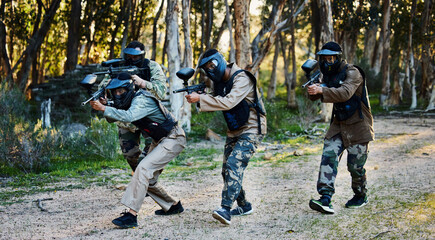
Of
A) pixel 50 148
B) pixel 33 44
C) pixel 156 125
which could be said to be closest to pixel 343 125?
pixel 156 125

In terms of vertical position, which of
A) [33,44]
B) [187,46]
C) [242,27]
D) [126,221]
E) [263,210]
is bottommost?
[263,210]

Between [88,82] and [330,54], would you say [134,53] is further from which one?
[330,54]

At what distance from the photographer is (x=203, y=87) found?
574 cm

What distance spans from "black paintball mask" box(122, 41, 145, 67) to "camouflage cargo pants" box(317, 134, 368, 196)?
2711 millimetres

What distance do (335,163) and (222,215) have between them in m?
1.56

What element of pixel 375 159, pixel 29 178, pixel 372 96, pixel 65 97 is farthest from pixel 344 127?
pixel 372 96

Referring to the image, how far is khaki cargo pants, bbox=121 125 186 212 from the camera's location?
543cm

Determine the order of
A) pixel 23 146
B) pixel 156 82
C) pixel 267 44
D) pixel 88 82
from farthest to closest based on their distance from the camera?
pixel 267 44 < pixel 23 146 < pixel 156 82 < pixel 88 82

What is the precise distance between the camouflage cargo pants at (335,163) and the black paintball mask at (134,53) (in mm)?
2711

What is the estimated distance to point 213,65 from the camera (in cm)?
570

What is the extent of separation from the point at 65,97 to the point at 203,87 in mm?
13919

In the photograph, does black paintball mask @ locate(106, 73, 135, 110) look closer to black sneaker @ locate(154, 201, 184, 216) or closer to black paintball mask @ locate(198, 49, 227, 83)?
black paintball mask @ locate(198, 49, 227, 83)

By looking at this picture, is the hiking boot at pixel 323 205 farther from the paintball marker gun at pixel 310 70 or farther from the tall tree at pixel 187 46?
the tall tree at pixel 187 46

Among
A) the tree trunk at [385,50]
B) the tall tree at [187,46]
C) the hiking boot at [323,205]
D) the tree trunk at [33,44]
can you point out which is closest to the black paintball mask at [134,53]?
the hiking boot at [323,205]
